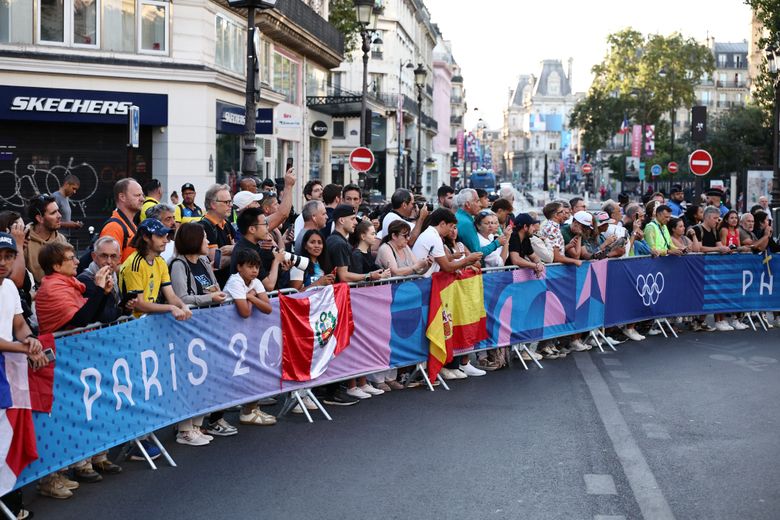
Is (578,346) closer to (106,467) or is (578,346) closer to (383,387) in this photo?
(383,387)


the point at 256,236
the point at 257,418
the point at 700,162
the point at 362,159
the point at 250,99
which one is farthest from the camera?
the point at 700,162

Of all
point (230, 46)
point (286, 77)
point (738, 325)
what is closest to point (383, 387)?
point (738, 325)

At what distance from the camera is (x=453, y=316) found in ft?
40.2

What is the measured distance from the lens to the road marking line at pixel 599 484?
24.1 feet

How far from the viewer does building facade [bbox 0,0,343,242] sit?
24500 mm

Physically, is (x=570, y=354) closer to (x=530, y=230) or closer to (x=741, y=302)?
(x=530, y=230)

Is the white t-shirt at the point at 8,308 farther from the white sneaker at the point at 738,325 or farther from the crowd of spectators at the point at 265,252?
the white sneaker at the point at 738,325

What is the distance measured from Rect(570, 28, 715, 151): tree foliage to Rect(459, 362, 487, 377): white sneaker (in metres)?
84.3

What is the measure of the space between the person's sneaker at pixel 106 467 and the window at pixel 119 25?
61.8ft

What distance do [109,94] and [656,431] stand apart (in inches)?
741

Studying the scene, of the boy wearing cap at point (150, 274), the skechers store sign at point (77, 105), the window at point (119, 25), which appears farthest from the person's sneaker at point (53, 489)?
the window at point (119, 25)

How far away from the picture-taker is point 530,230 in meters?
13.7

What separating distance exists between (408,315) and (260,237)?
2162mm

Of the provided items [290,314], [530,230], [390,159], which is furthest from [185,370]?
[390,159]
